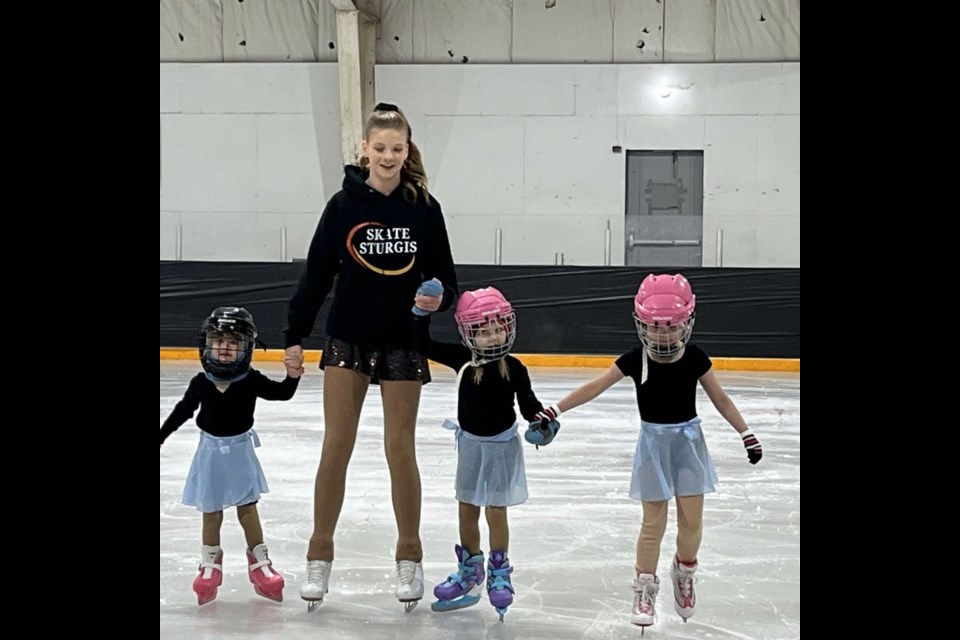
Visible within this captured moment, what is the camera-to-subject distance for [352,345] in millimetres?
3621

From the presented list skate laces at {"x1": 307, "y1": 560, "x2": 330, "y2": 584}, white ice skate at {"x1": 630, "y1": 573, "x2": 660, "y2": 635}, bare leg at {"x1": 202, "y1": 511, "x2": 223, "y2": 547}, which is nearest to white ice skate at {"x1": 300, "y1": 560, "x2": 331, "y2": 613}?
skate laces at {"x1": 307, "y1": 560, "x2": 330, "y2": 584}

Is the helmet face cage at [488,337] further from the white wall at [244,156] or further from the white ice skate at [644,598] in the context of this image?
the white wall at [244,156]

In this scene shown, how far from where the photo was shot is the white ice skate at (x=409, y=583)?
11.8 ft

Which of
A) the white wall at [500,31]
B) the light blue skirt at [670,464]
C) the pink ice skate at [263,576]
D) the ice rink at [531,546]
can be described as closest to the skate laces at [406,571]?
the ice rink at [531,546]

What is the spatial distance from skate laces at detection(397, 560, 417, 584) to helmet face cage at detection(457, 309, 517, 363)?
0.71 m

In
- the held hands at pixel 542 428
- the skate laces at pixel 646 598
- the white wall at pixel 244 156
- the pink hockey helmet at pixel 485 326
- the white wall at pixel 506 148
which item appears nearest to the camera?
the held hands at pixel 542 428

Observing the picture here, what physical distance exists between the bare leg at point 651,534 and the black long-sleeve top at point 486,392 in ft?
1.54

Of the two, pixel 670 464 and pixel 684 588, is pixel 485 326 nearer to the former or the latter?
pixel 670 464

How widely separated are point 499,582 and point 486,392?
0.60m

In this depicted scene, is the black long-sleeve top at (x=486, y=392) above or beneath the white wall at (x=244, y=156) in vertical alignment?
beneath
